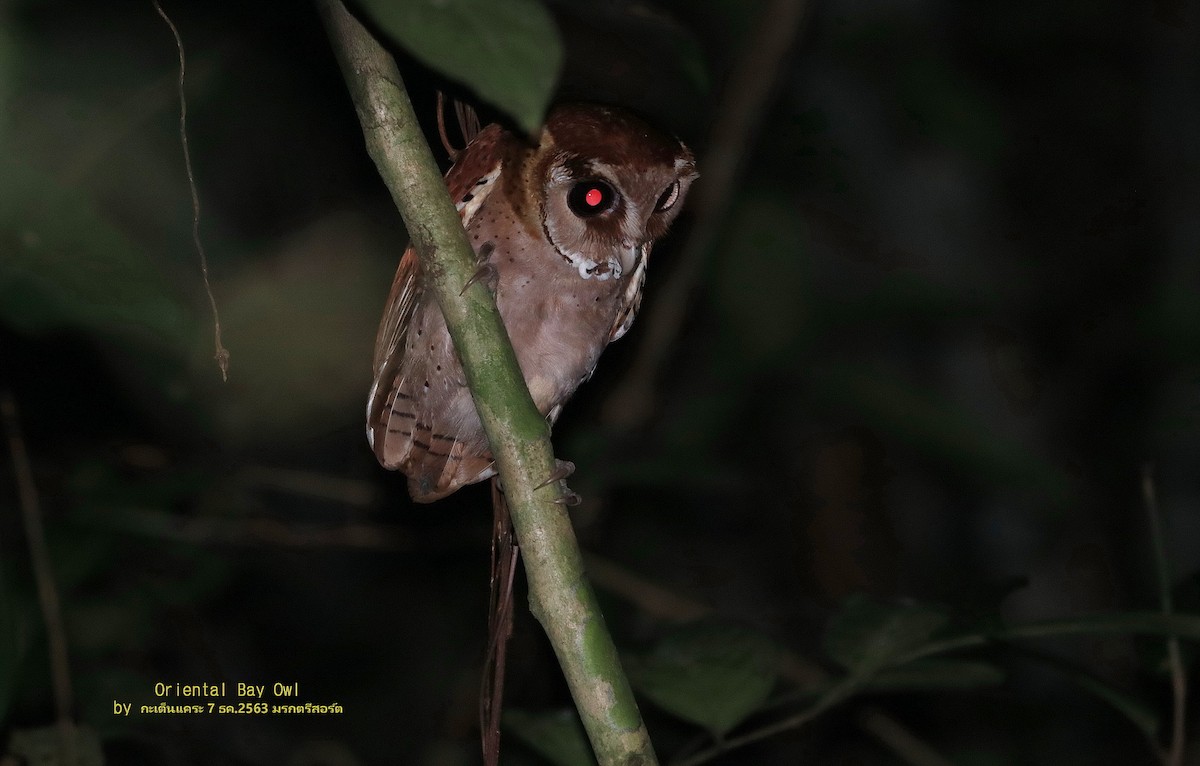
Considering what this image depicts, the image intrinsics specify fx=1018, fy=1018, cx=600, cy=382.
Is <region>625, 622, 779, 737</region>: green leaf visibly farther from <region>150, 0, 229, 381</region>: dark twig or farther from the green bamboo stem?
<region>150, 0, 229, 381</region>: dark twig

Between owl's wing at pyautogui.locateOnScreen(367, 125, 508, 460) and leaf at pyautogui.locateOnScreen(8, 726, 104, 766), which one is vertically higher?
owl's wing at pyautogui.locateOnScreen(367, 125, 508, 460)

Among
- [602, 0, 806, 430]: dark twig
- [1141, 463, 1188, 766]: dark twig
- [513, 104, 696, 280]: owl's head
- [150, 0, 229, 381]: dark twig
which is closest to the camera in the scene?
[150, 0, 229, 381]: dark twig

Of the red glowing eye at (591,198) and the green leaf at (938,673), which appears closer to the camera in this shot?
the red glowing eye at (591,198)

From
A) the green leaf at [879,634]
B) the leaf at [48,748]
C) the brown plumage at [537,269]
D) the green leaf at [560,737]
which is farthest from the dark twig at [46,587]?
the green leaf at [879,634]

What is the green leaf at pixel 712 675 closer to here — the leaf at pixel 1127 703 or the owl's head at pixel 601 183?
the leaf at pixel 1127 703

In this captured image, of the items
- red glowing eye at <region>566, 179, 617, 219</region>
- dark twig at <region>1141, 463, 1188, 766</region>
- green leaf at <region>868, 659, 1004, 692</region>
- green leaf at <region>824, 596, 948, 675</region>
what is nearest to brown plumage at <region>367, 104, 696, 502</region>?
red glowing eye at <region>566, 179, 617, 219</region>

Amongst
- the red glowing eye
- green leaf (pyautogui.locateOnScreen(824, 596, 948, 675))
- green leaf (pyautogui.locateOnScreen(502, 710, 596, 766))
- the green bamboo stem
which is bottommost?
green leaf (pyautogui.locateOnScreen(502, 710, 596, 766))
